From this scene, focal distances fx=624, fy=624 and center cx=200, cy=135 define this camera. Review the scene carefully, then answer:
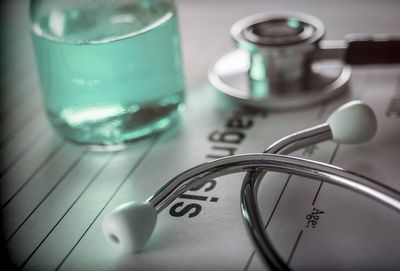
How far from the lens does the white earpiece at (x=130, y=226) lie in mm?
519

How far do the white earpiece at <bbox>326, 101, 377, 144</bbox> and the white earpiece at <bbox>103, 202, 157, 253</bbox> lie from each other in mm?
224

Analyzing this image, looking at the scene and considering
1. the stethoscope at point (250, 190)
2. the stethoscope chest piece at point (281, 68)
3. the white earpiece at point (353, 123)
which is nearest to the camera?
the stethoscope at point (250, 190)

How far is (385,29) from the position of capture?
92 cm

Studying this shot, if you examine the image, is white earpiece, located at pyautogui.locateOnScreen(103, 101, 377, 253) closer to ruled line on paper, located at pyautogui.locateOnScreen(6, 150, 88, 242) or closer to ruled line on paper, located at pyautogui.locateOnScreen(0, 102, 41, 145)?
ruled line on paper, located at pyautogui.locateOnScreen(6, 150, 88, 242)

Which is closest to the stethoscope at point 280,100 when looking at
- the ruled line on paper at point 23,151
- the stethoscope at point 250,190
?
the stethoscope at point 250,190

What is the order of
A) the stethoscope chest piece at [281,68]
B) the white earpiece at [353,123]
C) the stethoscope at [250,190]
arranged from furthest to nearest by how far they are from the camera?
1. the stethoscope chest piece at [281,68]
2. the white earpiece at [353,123]
3. the stethoscope at [250,190]

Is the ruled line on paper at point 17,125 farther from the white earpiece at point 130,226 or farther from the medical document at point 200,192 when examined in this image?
the white earpiece at point 130,226

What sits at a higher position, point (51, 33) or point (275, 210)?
point (51, 33)

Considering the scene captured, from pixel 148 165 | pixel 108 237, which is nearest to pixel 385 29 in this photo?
pixel 148 165

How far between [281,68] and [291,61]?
15 mm

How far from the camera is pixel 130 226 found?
1.70 ft

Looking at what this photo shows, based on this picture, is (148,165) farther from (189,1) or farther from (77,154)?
(189,1)

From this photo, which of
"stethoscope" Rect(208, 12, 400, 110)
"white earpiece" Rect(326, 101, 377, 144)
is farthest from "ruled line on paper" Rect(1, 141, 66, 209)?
"white earpiece" Rect(326, 101, 377, 144)

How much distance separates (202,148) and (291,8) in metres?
0.44
